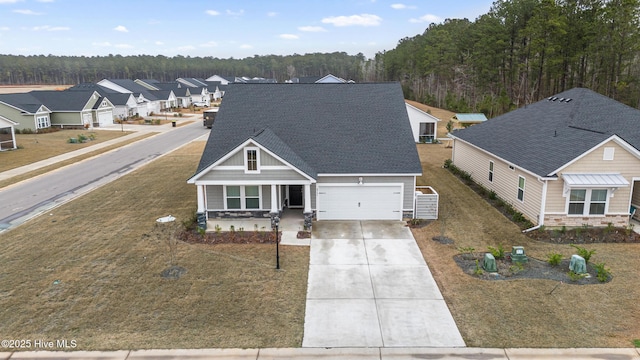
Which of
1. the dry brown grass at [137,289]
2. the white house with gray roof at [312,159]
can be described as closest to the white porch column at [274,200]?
the white house with gray roof at [312,159]

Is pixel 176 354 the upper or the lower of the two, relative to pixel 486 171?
lower

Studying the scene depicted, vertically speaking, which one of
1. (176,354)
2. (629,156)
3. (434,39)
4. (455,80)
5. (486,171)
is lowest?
(176,354)

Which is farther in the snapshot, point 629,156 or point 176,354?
point 629,156

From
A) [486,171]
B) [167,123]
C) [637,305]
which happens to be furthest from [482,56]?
[637,305]

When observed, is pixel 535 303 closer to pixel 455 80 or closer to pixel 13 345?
pixel 13 345

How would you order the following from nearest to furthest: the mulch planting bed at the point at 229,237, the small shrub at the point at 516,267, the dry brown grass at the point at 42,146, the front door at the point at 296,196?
the small shrub at the point at 516,267
the mulch planting bed at the point at 229,237
the front door at the point at 296,196
the dry brown grass at the point at 42,146

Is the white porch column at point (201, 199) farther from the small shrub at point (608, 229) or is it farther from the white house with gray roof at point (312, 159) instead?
the small shrub at point (608, 229)

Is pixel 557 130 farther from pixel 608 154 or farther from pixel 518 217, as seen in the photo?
pixel 518 217
